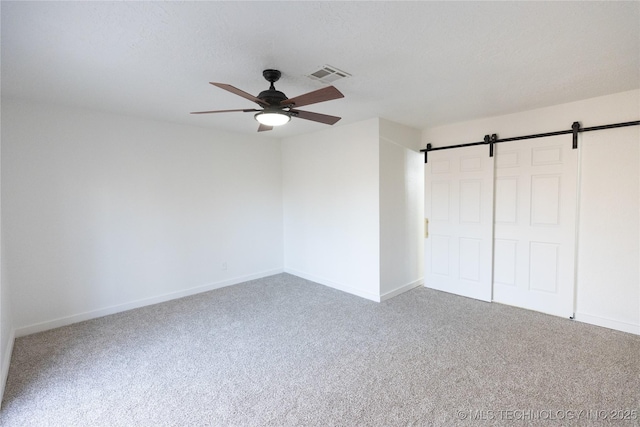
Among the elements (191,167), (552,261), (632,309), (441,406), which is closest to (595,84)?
(552,261)

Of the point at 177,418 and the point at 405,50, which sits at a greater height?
the point at 405,50

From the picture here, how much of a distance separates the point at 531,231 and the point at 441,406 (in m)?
2.62

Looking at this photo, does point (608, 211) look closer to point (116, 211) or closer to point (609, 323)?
point (609, 323)

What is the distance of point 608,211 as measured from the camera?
3148mm

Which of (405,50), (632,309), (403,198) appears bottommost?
(632,309)

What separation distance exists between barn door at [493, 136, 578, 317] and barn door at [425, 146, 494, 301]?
0.13m

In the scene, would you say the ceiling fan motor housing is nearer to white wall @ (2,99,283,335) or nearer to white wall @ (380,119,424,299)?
white wall @ (380,119,424,299)

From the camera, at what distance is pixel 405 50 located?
2123 mm

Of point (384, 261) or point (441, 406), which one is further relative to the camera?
point (384, 261)

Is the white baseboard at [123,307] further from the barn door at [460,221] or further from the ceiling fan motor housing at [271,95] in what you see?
the ceiling fan motor housing at [271,95]

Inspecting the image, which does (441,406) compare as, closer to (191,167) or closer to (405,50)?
(405,50)

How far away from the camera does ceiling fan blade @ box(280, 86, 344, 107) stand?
2041mm

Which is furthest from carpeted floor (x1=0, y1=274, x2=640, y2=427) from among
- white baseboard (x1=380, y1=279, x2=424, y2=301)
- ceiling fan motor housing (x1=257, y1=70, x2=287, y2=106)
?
ceiling fan motor housing (x1=257, y1=70, x2=287, y2=106)

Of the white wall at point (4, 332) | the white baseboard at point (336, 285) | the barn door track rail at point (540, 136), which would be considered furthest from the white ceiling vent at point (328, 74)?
the white wall at point (4, 332)
